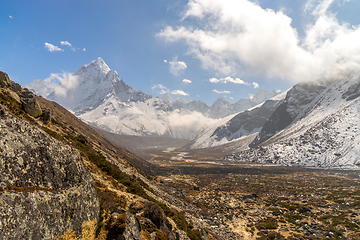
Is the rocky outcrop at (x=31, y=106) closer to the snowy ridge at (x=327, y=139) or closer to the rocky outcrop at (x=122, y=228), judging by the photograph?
the rocky outcrop at (x=122, y=228)

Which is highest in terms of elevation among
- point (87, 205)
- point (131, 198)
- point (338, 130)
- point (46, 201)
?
point (338, 130)

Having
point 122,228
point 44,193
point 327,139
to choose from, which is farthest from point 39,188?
point 327,139

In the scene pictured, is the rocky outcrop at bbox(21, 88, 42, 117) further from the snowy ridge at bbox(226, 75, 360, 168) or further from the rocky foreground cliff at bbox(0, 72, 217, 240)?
the snowy ridge at bbox(226, 75, 360, 168)

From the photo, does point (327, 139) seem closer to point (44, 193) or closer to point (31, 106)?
point (44, 193)

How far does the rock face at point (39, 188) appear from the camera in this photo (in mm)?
4020

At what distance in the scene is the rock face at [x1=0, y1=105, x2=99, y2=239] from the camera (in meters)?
4.02

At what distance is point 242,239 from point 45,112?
36.5m

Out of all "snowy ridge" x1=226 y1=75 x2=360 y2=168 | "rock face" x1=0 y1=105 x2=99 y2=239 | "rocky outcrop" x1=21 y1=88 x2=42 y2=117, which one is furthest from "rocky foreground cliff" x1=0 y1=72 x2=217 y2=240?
"snowy ridge" x1=226 y1=75 x2=360 y2=168

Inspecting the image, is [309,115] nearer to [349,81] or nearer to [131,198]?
[349,81]

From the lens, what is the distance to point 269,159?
158m

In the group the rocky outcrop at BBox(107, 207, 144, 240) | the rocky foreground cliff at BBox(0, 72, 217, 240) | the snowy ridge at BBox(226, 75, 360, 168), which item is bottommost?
the rocky outcrop at BBox(107, 207, 144, 240)

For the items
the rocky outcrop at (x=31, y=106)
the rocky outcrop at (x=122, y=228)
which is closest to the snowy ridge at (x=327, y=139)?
the rocky outcrop at (x=122, y=228)

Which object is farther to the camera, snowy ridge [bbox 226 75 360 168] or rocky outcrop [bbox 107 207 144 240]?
snowy ridge [bbox 226 75 360 168]

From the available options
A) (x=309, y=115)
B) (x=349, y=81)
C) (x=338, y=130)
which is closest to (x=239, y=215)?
(x=338, y=130)
